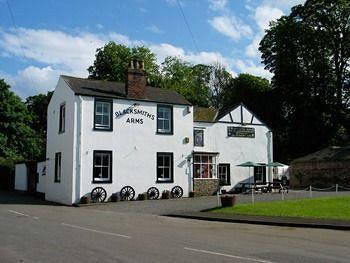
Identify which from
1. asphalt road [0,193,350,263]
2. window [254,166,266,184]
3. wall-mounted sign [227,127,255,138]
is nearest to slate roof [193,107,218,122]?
wall-mounted sign [227,127,255,138]

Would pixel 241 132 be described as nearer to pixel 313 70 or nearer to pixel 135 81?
pixel 135 81

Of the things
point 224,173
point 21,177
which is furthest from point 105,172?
point 21,177

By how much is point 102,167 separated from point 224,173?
11.6m

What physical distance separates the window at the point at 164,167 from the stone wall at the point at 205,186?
2.19 m

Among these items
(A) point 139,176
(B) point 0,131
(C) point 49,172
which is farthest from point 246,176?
(B) point 0,131

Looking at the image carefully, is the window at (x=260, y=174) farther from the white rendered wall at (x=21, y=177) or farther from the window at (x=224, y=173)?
the white rendered wall at (x=21, y=177)

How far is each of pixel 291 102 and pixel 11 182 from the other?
1307 inches

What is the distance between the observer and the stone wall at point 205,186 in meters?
34.8

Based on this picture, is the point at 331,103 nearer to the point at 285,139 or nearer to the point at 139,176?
the point at 285,139

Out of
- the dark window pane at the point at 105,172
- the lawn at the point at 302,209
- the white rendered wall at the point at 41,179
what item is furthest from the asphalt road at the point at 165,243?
the white rendered wall at the point at 41,179

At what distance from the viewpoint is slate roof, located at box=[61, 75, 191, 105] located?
31609 millimetres

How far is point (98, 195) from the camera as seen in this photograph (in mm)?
30359

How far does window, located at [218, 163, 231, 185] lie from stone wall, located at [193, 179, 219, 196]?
93.2 inches

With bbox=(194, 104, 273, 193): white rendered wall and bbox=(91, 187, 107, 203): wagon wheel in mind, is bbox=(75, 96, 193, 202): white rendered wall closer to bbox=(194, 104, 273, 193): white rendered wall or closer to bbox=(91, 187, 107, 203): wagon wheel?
bbox=(91, 187, 107, 203): wagon wheel
